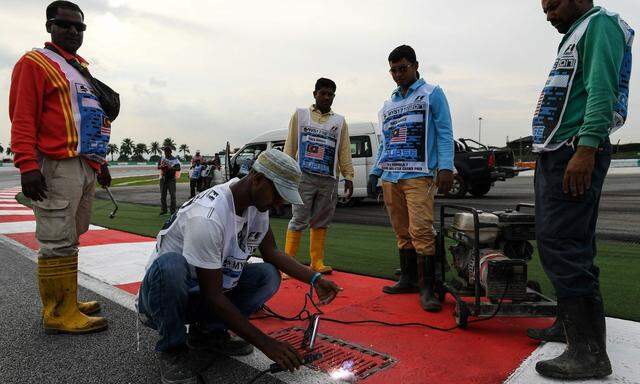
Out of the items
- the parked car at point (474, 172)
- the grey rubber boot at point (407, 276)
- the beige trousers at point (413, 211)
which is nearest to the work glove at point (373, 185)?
the beige trousers at point (413, 211)

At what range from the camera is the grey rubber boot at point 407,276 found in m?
3.70

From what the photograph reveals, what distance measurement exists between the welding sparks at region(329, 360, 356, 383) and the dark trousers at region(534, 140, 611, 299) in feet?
3.69

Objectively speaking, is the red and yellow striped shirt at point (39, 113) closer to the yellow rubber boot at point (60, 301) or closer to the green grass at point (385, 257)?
the yellow rubber boot at point (60, 301)

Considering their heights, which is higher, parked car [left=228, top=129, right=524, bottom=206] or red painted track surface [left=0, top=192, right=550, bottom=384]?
parked car [left=228, top=129, right=524, bottom=206]

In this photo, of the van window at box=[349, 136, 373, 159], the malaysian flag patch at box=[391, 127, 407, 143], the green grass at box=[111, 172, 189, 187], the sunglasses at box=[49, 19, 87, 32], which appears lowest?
the green grass at box=[111, 172, 189, 187]

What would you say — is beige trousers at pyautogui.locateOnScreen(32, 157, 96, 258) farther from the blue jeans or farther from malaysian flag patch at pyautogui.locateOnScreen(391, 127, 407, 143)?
malaysian flag patch at pyautogui.locateOnScreen(391, 127, 407, 143)

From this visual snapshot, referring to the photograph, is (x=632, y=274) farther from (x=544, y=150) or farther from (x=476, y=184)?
(x=476, y=184)

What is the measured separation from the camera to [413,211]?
11.1 feet

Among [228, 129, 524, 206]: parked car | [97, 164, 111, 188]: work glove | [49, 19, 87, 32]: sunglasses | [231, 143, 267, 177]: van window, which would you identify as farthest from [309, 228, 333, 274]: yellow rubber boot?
[231, 143, 267, 177]: van window

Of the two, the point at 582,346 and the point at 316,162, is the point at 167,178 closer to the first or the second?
the point at 316,162

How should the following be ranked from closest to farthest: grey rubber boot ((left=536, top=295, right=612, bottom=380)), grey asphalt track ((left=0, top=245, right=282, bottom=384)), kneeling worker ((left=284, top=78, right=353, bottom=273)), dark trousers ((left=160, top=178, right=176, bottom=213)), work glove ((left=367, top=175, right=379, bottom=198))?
1. grey rubber boot ((left=536, top=295, right=612, bottom=380))
2. grey asphalt track ((left=0, top=245, right=282, bottom=384))
3. work glove ((left=367, top=175, right=379, bottom=198))
4. kneeling worker ((left=284, top=78, right=353, bottom=273))
5. dark trousers ((left=160, top=178, right=176, bottom=213))

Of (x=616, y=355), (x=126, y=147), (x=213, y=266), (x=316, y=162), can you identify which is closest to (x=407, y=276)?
(x=316, y=162)

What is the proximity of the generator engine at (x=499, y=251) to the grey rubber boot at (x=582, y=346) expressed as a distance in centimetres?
57

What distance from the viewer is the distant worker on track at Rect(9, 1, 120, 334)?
272 centimetres
